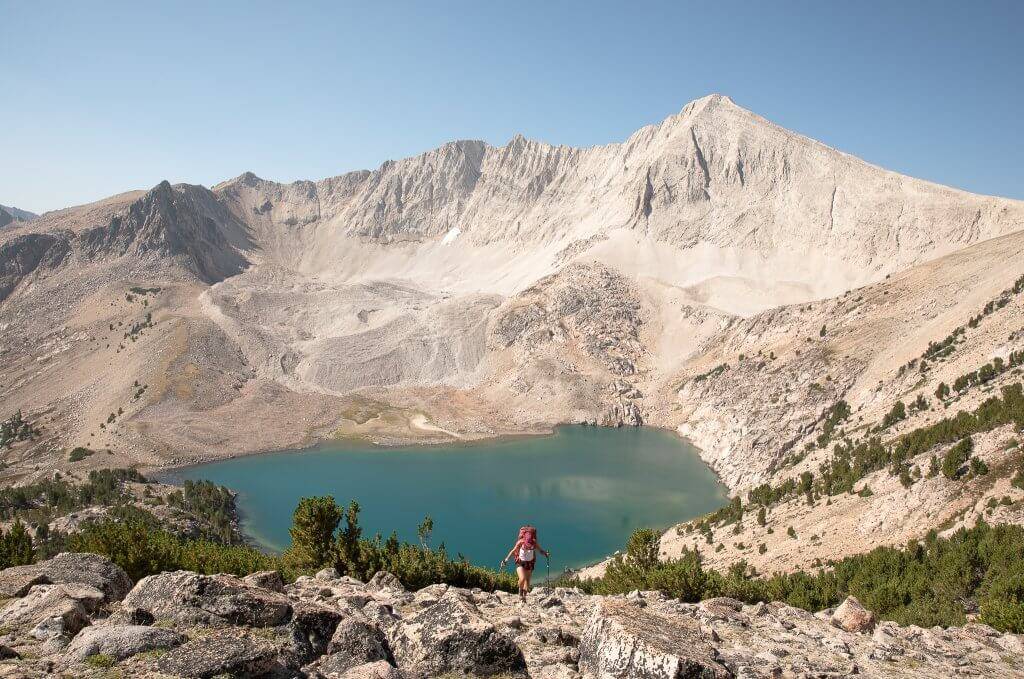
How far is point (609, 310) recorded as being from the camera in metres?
100

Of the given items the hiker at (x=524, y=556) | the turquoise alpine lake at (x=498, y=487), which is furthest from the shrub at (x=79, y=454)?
the hiker at (x=524, y=556)

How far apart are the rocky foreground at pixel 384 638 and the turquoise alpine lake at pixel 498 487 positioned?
3050 cm

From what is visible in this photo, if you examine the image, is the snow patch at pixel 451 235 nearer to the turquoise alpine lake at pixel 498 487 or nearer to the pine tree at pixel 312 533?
the turquoise alpine lake at pixel 498 487

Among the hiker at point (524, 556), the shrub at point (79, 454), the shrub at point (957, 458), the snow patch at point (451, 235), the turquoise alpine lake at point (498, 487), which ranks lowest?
the shrub at point (79, 454)

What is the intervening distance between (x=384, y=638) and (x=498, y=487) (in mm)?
50718

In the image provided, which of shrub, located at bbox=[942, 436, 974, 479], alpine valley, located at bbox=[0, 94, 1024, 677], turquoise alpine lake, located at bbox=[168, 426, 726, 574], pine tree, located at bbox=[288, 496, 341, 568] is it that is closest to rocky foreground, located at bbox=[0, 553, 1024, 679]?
alpine valley, located at bbox=[0, 94, 1024, 677]

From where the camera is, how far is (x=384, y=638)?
11.3 meters

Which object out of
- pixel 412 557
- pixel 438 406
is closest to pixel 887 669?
pixel 412 557

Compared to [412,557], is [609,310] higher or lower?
higher

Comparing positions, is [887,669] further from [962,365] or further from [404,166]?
[404,166]

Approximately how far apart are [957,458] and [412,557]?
28562 millimetres

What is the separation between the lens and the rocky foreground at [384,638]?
8977 mm

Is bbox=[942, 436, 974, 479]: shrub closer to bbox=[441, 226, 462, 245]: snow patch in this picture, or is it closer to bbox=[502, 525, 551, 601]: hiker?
bbox=[502, 525, 551, 601]: hiker

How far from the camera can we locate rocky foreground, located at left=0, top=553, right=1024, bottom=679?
29.5ft
